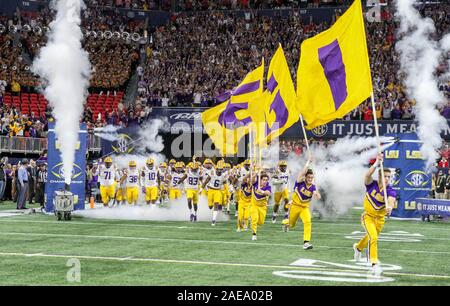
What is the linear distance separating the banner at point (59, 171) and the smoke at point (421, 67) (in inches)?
478

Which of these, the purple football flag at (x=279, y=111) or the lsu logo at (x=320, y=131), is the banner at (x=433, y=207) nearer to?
the purple football flag at (x=279, y=111)

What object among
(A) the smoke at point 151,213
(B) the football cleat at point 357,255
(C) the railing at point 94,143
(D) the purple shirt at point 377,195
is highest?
(C) the railing at point 94,143

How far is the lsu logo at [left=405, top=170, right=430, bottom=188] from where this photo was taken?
24047 mm

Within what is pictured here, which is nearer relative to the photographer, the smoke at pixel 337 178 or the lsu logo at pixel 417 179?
the smoke at pixel 337 178

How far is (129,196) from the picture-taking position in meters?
24.0

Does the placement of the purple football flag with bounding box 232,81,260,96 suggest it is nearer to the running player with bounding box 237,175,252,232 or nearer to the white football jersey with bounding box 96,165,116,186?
Result: the running player with bounding box 237,175,252,232

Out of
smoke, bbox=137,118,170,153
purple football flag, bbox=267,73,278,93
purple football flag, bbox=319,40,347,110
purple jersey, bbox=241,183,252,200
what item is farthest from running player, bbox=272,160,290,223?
smoke, bbox=137,118,170,153

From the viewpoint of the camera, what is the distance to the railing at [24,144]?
31.3 meters

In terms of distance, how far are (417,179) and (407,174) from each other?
Result: 353 mm

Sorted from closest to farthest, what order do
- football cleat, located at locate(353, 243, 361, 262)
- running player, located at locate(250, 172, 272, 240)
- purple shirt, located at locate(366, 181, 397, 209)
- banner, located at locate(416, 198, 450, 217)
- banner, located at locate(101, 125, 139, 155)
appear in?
1. purple shirt, located at locate(366, 181, 397, 209)
2. football cleat, located at locate(353, 243, 361, 262)
3. running player, located at locate(250, 172, 272, 240)
4. banner, located at locate(416, 198, 450, 217)
5. banner, located at locate(101, 125, 139, 155)

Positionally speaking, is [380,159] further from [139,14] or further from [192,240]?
[139,14]

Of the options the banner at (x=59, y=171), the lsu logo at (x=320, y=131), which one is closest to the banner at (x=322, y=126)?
the lsu logo at (x=320, y=131)

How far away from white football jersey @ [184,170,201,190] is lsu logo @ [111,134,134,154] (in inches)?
505

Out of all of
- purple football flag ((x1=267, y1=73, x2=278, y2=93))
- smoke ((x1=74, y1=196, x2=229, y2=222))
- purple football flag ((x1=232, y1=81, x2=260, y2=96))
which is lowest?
smoke ((x1=74, y1=196, x2=229, y2=222))
